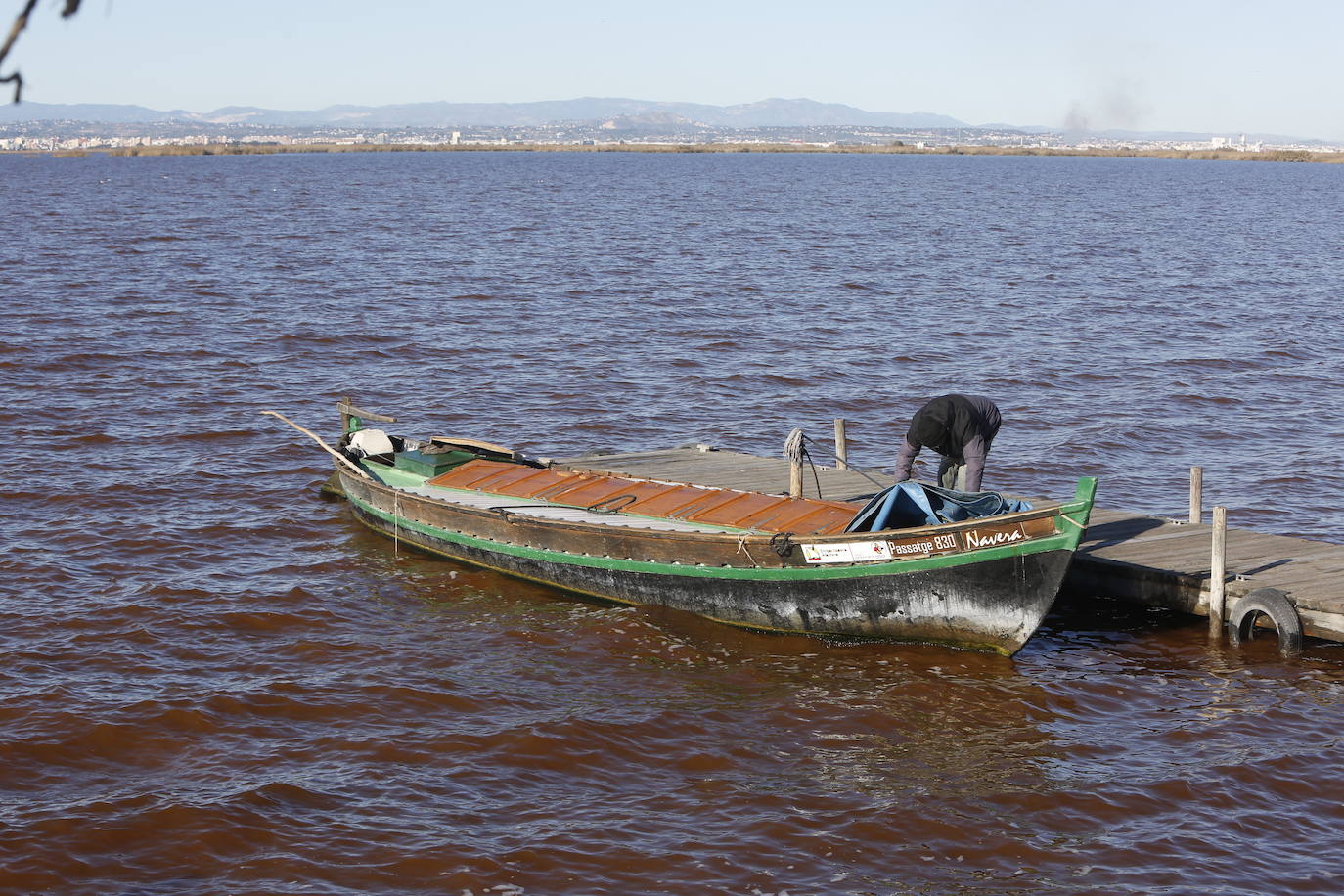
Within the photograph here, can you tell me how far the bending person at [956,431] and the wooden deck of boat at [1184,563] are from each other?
1909 millimetres

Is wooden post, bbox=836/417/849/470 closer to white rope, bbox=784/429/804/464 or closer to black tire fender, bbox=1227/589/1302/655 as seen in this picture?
white rope, bbox=784/429/804/464

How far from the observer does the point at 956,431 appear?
1780 cm

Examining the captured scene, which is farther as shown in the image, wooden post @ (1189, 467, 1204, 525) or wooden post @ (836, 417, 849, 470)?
wooden post @ (836, 417, 849, 470)

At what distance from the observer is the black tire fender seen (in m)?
15.8

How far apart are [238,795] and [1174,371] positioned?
2798 centimetres

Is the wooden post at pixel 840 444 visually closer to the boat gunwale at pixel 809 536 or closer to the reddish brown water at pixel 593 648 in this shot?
the reddish brown water at pixel 593 648

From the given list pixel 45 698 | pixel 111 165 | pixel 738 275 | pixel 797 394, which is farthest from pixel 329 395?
pixel 111 165

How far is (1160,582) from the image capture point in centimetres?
1703

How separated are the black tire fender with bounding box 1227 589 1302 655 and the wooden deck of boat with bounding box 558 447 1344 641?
0.70 feet

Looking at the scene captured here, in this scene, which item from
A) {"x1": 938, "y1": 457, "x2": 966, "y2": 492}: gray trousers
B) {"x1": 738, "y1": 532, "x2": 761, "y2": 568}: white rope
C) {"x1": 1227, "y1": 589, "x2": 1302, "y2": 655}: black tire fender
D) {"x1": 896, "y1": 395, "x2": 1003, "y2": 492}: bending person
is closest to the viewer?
{"x1": 1227, "y1": 589, "x2": 1302, "y2": 655}: black tire fender

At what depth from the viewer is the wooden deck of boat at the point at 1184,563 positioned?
53.1 feet

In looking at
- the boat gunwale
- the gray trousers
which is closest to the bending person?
the gray trousers

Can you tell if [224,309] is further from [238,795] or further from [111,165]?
[111,165]

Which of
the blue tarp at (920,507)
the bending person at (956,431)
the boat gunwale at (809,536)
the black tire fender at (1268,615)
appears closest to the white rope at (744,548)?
the boat gunwale at (809,536)
